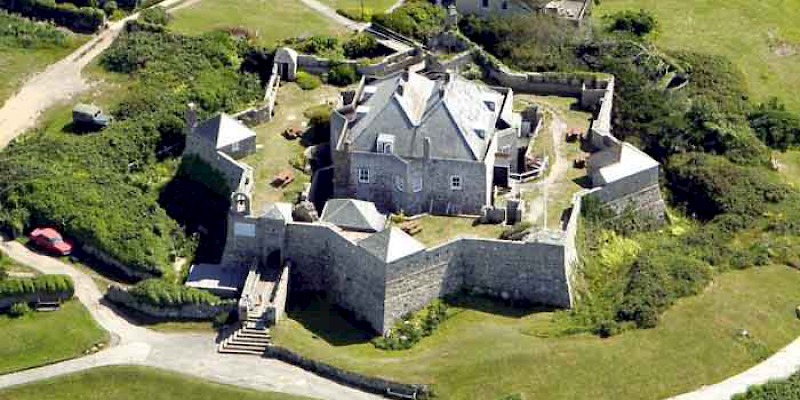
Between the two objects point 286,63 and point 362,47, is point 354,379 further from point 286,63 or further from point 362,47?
point 362,47

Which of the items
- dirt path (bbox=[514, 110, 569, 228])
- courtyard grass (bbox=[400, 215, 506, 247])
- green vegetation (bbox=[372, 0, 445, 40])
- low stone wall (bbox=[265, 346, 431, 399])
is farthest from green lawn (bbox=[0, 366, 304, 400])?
green vegetation (bbox=[372, 0, 445, 40])

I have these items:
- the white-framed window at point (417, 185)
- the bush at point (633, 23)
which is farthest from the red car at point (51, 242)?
the bush at point (633, 23)

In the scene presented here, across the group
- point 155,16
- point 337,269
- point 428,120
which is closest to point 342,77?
point 428,120

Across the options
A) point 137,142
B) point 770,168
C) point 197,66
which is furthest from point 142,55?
point 770,168

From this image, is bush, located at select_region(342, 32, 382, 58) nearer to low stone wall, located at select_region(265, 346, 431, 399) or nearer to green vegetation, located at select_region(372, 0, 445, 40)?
green vegetation, located at select_region(372, 0, 445, 40)

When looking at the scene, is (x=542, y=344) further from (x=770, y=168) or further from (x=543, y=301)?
(x=770, y=168)

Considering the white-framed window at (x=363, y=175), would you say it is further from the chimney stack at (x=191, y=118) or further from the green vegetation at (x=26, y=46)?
the green vegetation at (x=26, y=46)

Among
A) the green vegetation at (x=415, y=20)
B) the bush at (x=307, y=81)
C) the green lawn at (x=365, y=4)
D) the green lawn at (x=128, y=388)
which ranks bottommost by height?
the green lawn at (x=128, y=388)
